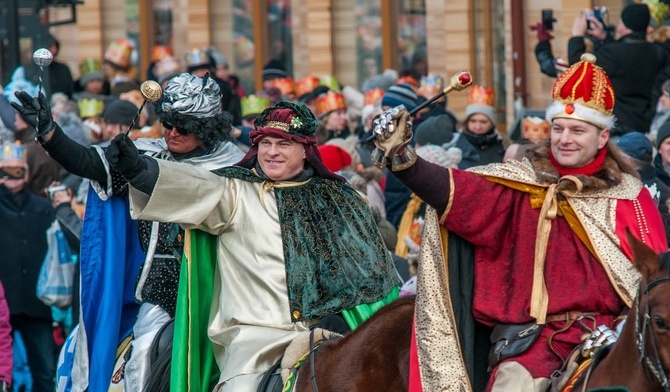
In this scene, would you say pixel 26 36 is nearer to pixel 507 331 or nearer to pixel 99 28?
pixel 507 331

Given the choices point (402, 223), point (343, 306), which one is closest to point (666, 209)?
point (343, 306)

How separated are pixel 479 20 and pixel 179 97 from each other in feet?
38.5

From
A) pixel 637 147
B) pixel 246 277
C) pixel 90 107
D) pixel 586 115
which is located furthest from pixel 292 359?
pixel 90 107

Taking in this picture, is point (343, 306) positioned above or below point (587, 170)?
below

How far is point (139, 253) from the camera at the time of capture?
8547 millimetres

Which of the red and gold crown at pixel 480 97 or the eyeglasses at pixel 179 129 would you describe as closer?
the eyeglasses at pixel 179 129

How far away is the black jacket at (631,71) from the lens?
11398 mm

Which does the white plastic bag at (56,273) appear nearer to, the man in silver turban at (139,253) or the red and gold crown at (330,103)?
the man in silver turban at (139,253)

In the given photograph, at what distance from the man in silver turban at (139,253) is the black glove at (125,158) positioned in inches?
44.0

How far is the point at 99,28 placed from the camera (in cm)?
2606

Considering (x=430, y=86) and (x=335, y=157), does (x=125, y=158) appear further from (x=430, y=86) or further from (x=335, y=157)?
(x=430, y=86)

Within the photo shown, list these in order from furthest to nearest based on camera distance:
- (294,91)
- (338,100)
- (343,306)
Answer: (294,91) → (338,100) → (343,306)

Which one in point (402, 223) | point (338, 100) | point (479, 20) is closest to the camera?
point (402, 223)

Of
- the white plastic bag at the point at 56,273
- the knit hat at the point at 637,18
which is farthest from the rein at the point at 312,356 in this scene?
the knit hat at the point at 637,18
